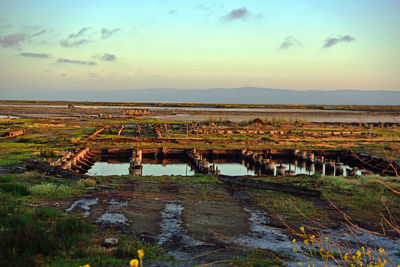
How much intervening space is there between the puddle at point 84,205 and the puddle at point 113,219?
58 cm

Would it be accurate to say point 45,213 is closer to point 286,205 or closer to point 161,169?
point 286,205

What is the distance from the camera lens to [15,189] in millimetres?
12258

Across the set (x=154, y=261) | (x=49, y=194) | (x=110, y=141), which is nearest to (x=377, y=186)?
(x=154, y=261)

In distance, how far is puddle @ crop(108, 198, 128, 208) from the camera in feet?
40.0

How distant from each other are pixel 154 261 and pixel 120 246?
0.95 meters

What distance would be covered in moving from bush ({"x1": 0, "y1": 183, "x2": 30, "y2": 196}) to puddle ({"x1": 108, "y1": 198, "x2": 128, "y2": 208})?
303 cm

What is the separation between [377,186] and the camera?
16.9 meters

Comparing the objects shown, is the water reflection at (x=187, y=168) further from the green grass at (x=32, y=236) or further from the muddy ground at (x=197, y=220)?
the green grass at (x=32, y=236)

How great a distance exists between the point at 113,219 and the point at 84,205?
6.39 ft

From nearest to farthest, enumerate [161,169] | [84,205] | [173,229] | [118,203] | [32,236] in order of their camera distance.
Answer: [32,236] < [173,229] < [84,205] < [118,203] < [161,169]

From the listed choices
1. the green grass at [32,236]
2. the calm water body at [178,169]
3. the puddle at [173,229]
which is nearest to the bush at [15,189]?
the green grass at [32,236]

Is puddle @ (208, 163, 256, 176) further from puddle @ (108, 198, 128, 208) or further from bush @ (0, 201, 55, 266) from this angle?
bush @ (0, 201, 55, 266)

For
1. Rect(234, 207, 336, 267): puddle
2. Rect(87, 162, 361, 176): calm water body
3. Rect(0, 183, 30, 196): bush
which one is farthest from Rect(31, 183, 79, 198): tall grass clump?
Rect(87, 162, 361, 176): calm water body

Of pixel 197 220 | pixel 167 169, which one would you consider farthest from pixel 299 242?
pixel 167 169
